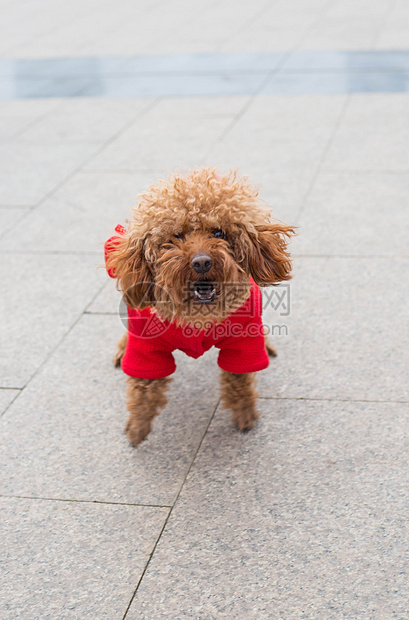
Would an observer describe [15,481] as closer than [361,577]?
No

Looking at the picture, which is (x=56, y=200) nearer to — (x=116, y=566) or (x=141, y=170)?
(x=141, y=170)

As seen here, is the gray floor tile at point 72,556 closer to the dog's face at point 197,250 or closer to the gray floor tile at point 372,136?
the dog's face at point 197,250

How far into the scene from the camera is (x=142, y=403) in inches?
124

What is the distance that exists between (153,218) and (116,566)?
133cm

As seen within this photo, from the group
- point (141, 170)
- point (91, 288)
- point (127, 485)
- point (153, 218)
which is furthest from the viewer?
point (141, 170)

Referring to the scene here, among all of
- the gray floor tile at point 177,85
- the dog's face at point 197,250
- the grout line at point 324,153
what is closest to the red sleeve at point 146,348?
the dog's face at point 197,250

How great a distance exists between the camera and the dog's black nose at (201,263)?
2.51 meters

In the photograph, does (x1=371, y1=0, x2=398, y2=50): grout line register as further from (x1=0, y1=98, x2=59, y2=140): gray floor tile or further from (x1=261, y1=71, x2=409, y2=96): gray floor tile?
(x1=0, y1=98, x2=59, y2=140): gray floor tile

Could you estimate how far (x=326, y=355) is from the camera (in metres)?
3.71

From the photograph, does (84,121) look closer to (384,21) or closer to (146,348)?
(146,348)

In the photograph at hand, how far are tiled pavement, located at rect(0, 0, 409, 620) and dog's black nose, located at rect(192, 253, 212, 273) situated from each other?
98 centimetres

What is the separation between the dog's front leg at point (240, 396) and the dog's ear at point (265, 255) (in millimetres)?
544

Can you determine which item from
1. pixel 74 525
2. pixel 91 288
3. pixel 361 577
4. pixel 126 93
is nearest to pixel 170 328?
Result: pixel 74 525

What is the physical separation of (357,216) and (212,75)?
4.80 m
